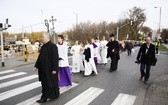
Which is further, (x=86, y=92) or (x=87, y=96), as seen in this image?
(x=86, y=92)

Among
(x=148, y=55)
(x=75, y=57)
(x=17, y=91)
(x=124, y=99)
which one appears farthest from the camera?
(x=75, y=57)

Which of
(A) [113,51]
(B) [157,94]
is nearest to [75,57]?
(A) [113,51]

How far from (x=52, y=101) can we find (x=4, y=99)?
5.16 ft

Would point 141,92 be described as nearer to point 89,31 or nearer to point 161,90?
point 161,90

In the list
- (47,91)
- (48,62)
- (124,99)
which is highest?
(48,62)

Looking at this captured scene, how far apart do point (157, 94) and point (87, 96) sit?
2385mm

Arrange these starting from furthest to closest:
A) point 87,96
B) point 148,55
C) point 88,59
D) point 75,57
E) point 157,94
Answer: point 75,57, point 88,59, point 148,55, point 157,94, point 87,96

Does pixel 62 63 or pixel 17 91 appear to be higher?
pixel 62 63

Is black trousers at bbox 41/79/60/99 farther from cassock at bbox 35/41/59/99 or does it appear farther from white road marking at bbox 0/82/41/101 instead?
white road marking at bbox 0/82/41/101

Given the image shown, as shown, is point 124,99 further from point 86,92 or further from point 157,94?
point 86,92

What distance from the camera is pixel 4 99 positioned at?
675cm

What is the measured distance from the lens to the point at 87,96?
281 inches

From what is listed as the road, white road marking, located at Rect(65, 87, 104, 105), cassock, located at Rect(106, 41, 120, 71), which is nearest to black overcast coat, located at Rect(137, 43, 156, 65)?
the road

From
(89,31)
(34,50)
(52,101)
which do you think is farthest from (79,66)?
(89,31)
